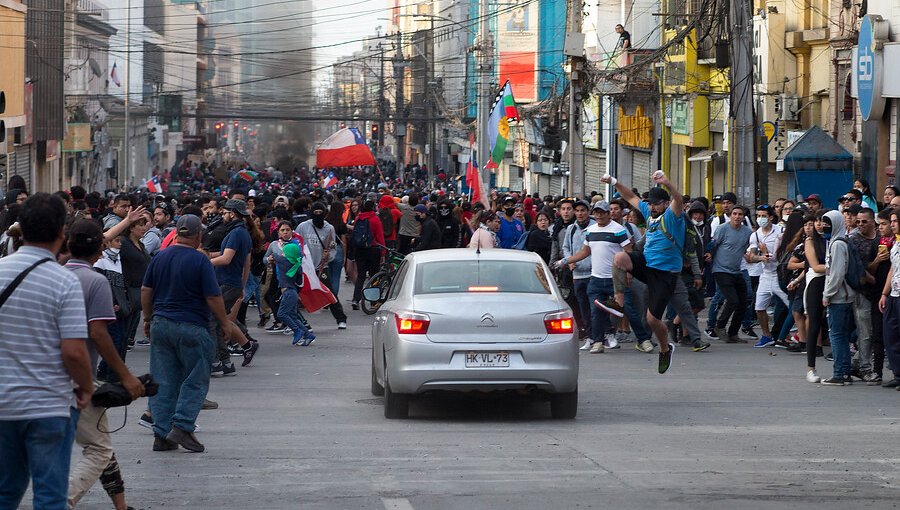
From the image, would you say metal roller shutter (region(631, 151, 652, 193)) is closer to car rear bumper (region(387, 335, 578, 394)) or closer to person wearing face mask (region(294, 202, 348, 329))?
person wearing face mask (region(294, 202, 348, 329))

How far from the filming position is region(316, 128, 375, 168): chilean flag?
43.9 meters

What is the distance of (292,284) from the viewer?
17.9m

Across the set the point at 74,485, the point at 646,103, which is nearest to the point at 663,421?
the point at 74,485

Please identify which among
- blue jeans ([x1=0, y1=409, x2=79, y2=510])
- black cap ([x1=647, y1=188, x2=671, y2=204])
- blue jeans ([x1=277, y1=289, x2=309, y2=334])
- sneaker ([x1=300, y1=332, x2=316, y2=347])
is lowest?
sneaker ([x1=300, y1=332, x2=316, y2=347])

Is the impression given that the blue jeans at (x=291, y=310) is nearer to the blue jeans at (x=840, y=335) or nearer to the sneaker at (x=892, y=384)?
the blue jeans at (x=840, y=335)

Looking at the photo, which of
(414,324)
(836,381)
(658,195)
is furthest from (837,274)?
(414,324)

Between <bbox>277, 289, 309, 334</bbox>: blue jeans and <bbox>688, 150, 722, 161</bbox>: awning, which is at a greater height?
<bbox>688, 150, 722, 161</bbox>: awning

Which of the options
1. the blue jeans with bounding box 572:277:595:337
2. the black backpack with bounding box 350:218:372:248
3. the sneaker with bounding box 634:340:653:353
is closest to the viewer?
the sneaker with bounding box 634:340:653:353

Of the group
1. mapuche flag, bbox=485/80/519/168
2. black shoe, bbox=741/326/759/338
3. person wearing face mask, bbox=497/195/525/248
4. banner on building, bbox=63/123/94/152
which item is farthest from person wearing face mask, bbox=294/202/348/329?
banner on building, bbox=63/123/94/152

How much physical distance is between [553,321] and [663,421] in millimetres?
1254

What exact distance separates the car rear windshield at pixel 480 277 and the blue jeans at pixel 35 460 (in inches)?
223

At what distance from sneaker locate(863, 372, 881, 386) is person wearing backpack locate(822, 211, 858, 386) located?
24 cm

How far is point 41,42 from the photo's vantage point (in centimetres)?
5422

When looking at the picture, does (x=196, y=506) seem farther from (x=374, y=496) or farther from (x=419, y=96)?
(x=419, y=96)
